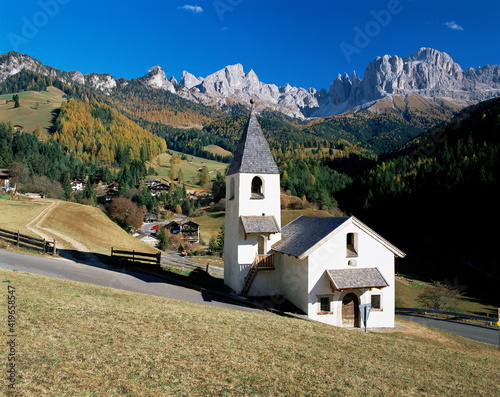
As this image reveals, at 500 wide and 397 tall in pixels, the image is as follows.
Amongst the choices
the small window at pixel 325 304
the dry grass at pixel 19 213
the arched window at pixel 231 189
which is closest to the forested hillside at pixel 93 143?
the dry grass at pixel 19 213

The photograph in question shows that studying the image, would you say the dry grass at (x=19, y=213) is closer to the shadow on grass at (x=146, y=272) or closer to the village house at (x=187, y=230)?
the shadow on grass at (x=146, y=272)

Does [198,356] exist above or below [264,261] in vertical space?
below

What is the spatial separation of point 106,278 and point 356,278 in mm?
16070

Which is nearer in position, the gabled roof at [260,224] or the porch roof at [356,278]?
the porch roof at [356,278]

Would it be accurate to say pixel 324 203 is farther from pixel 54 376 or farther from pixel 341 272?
pixel 54 376

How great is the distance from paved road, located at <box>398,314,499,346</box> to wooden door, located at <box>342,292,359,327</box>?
8.62 meters

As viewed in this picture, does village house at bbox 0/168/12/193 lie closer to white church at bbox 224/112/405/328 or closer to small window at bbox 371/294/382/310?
white church at bbox 224/112/405/328

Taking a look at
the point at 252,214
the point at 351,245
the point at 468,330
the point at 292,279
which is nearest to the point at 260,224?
the point at 252,214

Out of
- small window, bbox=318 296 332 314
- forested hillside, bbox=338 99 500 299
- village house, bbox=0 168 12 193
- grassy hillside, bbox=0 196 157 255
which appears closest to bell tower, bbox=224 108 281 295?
small window, bbox=318 296 332 314

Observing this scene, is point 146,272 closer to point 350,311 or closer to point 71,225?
point 350,311

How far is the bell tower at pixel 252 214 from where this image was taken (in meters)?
25.9

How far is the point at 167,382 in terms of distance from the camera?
8320 millimetres

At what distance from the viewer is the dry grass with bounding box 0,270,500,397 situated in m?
8.27

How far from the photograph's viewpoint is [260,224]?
25906mm
